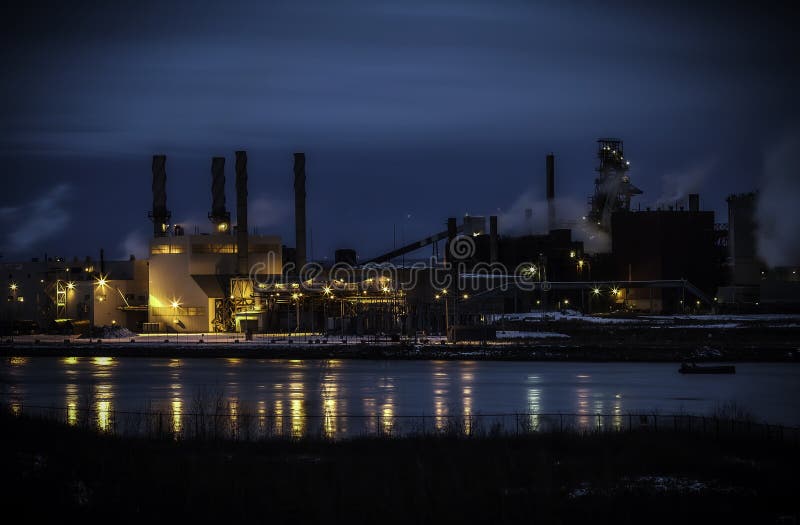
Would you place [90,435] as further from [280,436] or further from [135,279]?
[135,279]

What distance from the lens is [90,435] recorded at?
29.1 m

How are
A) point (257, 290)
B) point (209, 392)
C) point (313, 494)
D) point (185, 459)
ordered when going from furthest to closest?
1. point (257, 290)
2. point (209, 392)
3. point (185, 459)
4. point (313, 494)

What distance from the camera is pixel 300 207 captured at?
101 metres

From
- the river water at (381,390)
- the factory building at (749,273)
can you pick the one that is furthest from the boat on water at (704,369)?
the factory building at (749,273)

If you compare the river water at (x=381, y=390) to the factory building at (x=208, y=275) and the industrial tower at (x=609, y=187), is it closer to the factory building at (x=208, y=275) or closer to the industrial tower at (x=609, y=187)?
the factory building at (x=208, y=275)

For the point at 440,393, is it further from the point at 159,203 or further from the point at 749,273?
the point at 749,273

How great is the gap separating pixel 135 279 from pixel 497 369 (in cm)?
5584

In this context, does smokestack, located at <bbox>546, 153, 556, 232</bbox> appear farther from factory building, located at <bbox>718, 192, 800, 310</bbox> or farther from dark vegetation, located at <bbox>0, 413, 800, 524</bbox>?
dark vegetation, located at <bbox>0, 413, 800, 524</bbox>

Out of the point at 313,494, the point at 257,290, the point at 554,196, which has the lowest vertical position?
the point at 313,494

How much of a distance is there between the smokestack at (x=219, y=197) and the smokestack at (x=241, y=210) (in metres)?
2.16

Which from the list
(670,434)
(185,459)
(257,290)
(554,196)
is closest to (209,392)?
(185,459)

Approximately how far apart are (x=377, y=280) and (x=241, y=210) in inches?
719

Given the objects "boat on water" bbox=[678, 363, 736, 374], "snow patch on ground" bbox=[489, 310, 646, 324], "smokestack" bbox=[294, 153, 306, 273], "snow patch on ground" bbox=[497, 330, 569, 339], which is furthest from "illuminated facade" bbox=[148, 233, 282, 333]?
"boat on water" bbox=[678, 363, 736, 374]

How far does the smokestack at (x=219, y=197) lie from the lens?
101 meters
